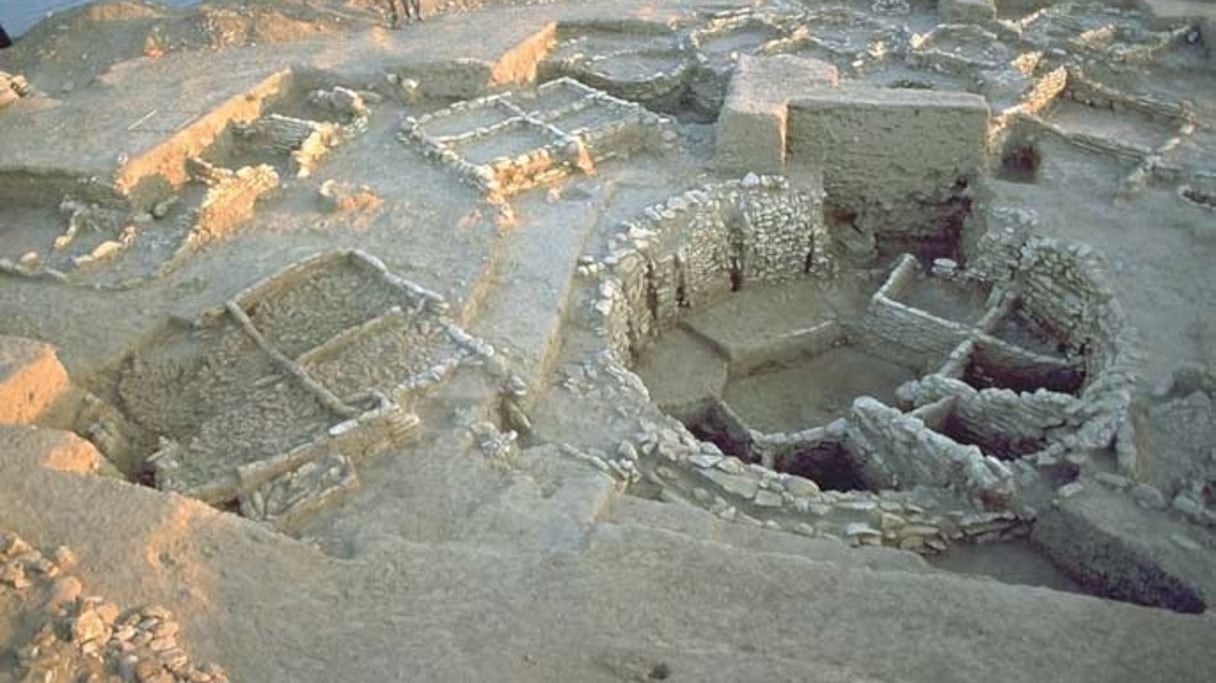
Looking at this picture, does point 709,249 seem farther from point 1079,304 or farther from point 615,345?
point 1079,304

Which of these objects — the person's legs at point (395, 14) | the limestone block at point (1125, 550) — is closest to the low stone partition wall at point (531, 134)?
the person's legs at point (395, 14)

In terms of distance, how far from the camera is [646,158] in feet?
40.2

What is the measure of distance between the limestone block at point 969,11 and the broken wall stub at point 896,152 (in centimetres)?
312

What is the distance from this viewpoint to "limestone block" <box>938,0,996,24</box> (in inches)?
567

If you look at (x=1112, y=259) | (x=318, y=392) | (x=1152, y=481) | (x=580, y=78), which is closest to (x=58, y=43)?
(x=580, y=78)

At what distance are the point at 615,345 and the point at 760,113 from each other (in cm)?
303

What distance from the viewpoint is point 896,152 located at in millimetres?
11875

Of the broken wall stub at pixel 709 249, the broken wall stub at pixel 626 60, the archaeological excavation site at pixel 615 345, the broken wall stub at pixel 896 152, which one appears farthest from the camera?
the broken wall stub at pixel 626 60

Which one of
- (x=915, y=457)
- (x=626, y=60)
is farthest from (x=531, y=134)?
(x=915, y=457)

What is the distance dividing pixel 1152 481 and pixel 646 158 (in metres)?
6.31

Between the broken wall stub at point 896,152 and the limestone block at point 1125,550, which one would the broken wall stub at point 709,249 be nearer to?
the broken wall stub at point 896,152

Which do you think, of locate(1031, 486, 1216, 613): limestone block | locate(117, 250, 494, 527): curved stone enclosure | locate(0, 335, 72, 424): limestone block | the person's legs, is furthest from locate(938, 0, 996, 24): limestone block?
locate(0, 335, 72, 424): limestone block

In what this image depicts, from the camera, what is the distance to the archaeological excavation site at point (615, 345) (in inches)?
221

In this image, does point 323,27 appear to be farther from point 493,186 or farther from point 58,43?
point 493,186
